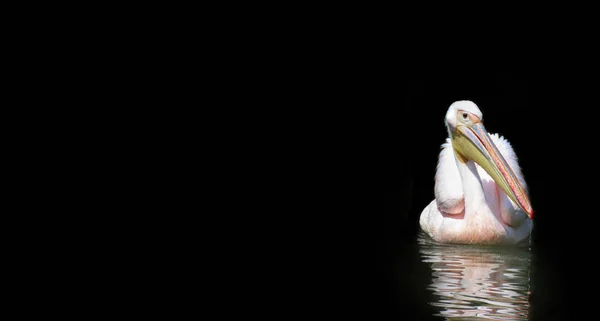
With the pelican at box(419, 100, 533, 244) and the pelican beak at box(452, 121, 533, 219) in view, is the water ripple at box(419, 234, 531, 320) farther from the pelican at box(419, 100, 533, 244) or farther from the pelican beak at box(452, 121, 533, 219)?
the pelican beak at box(452, 121, 533, 219)

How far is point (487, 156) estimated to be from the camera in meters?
A: 7.18

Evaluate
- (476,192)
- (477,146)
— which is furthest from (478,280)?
(477,146)

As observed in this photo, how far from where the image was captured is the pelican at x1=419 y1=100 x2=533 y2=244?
708 centimetres

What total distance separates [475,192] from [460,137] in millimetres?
416

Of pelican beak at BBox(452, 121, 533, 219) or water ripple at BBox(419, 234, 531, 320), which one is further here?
pelican beak at BBox(452, 121, 533, 219)

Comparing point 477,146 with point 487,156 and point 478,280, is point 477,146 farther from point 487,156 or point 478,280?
point 478,280

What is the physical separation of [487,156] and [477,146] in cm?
10

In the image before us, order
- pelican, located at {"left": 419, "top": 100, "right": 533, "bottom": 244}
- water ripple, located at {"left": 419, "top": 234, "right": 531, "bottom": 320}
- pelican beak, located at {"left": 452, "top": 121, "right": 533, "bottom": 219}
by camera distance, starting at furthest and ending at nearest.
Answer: pelican, located at {"left": 419, "top": 100, "right": 533, "bottom": 244}, pelican beak, located at {"left": 452, "top": 121, "right": 533, "bottom": 219}, water ripple, located at {"left": 419, "top": 234, "right": 531, "bottom": 320}

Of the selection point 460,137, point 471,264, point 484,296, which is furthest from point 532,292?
point 460,137

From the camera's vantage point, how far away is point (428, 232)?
7.56 meters

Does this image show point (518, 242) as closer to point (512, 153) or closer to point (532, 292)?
point (512, 153)

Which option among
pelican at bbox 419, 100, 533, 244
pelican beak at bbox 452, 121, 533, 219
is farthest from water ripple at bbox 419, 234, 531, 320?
pelican beak at bbox 452, 121, 533, 219

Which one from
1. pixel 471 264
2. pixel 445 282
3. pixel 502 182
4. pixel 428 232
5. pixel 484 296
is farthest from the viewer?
pixel 428 232

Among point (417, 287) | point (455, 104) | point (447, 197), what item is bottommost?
point (417, 287)
